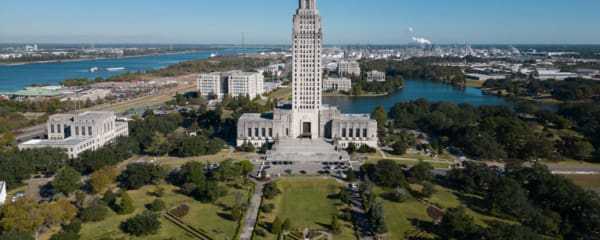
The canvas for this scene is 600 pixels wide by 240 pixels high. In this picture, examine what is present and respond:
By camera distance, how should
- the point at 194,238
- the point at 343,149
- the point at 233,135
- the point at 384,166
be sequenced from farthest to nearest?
1. the point at 233,135
2. the point at 343,149
3. the point at 384,166
4. the point at 194,238

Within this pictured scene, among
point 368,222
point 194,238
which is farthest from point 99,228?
point 368,222

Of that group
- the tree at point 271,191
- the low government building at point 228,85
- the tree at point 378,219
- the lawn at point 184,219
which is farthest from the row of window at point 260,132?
the low government building at point 228,85

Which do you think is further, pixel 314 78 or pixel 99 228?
pixel 314 78

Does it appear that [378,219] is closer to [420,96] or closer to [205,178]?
[205,178]

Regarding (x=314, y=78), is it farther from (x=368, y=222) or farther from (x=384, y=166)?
(x=368, y=222)

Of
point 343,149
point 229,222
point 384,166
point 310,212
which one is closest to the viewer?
point 229,222

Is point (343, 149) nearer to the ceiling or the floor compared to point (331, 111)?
nearer to the floor
